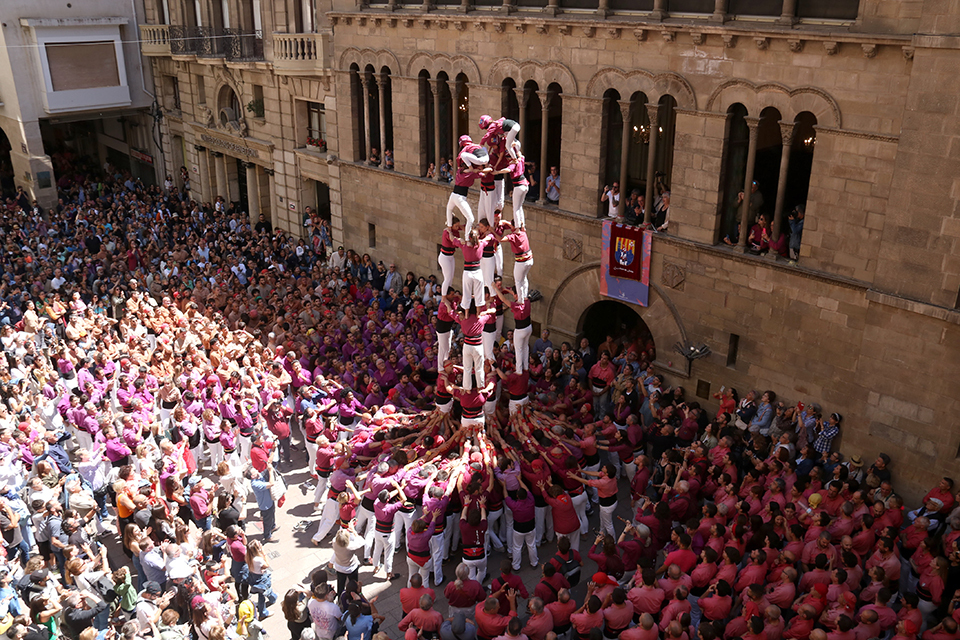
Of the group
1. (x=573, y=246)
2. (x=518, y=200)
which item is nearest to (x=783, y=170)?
(x=518, y=200)

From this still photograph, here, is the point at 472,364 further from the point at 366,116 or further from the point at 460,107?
the point at 366,116

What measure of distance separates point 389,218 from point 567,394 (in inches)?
373

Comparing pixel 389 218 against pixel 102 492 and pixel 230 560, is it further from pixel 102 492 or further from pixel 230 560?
pixel 230 560

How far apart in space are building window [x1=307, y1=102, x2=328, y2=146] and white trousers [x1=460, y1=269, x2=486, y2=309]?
1437 centimetres

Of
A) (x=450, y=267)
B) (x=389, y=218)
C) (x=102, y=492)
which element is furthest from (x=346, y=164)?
(x=102, y=492)

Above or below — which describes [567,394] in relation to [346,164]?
below

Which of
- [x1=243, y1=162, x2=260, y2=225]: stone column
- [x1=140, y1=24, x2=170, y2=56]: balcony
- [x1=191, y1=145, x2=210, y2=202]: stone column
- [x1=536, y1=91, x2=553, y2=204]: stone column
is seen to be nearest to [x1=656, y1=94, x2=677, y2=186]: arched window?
[x1=536, y1=91, x2=553, y2=204]: stone column

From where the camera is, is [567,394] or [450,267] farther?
[567,394]

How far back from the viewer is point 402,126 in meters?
22.6

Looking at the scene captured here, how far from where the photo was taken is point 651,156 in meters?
16.9

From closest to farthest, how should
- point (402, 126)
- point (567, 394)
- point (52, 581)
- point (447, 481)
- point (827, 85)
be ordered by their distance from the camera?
point (52, 581) < point (447, 481) < point (827, 85) < point (567, 394) < point (402, 126)

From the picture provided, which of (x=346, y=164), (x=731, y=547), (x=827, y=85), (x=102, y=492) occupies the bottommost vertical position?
(x=102, y=492)

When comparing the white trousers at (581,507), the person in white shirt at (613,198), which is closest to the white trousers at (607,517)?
the white trousers at (581,507)

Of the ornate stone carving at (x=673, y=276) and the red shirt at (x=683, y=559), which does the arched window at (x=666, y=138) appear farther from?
the red shirt at (x=683, y=559)
